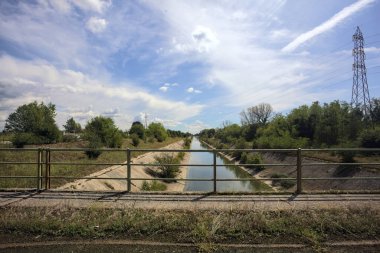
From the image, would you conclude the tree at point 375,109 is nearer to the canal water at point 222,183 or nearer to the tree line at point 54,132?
the canal water at point 222,183

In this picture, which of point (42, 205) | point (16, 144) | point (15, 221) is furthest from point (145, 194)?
point (16, 144)

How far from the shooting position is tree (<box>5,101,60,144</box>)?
3978 centimetres

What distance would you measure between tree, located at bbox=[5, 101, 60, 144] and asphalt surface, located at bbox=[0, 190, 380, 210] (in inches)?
1099

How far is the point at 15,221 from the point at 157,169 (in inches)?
959

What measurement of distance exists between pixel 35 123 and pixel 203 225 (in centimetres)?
5023

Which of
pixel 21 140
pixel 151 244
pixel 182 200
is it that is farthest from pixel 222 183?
pixel 21 140

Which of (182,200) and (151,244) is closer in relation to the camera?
(151,244)

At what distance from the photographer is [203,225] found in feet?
20.0

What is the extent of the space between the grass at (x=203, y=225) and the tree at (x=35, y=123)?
99.3 feet

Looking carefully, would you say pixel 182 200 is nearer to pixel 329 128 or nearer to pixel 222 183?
pixel 222 183

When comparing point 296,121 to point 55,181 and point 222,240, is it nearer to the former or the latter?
point 55,181

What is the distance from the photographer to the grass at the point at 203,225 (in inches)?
230

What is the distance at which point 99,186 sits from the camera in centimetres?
1642

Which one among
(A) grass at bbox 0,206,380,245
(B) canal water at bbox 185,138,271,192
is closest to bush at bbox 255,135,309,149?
(B) canal water at bbox 185,138,271,192
